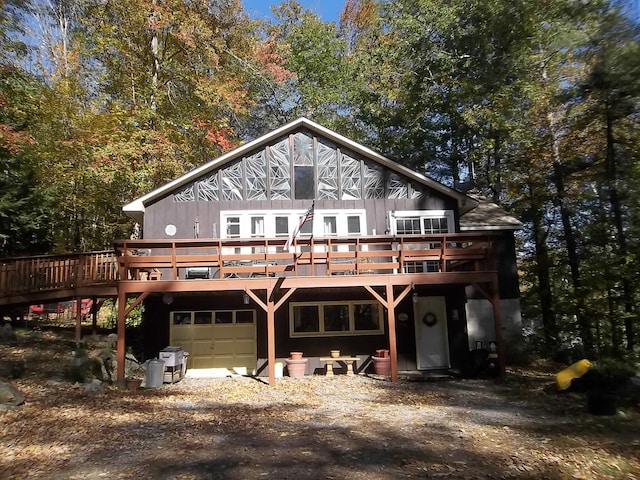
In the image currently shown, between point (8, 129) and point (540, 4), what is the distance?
1946 cm

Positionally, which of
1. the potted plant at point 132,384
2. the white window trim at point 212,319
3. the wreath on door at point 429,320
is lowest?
the potted plant at point 132,384

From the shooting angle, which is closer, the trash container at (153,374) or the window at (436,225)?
the trash container at (153,374)

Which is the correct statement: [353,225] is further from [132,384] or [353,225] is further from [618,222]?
[132,384]

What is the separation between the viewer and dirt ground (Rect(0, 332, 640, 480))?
19.0ft

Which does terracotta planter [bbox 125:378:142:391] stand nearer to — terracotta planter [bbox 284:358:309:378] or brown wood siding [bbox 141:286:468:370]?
brown wood siding [bbox 141:286:468:370]

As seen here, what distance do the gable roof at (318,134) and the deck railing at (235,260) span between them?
59.2 inches

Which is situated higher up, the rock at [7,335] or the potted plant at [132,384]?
the rock at [7,335]

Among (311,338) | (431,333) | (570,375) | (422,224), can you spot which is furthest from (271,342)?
(570,375)

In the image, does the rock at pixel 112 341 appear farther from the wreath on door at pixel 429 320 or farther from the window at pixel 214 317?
the wreath on door at pixel 429 320

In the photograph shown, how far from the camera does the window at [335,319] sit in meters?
14.7

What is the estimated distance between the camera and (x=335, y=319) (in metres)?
A: 14.9

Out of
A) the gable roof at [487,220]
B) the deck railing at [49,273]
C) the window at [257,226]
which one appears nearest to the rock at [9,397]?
the deck railing at [49,273]

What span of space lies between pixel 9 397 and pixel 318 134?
34.5 ft

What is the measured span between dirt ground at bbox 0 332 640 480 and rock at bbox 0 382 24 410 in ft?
0.70
